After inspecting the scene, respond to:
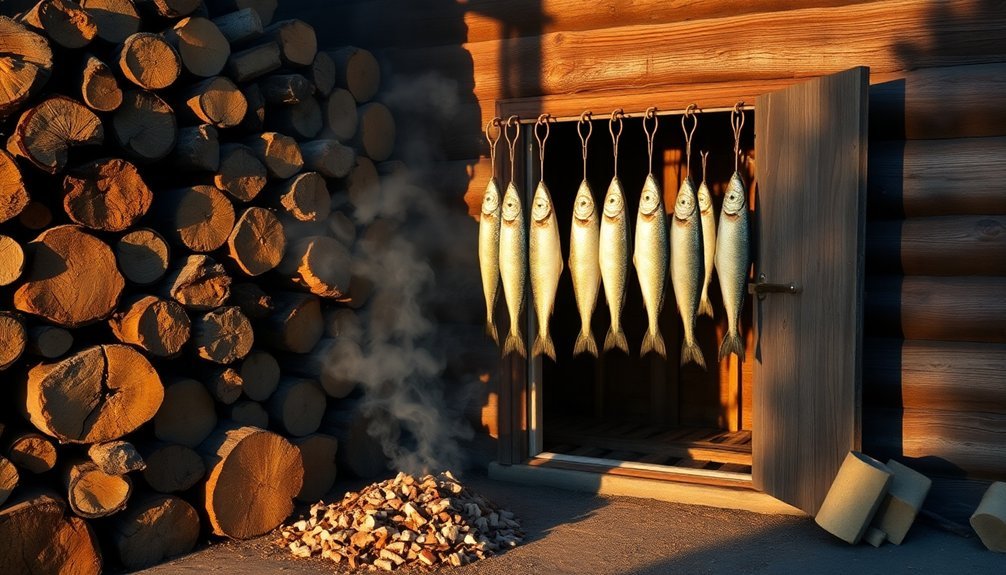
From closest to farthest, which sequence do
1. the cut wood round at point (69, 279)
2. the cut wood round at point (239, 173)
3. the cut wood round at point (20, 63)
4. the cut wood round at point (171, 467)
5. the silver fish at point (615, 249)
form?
the cut wood round at point (20, 63), the cut wood round at point (69, 279), the cut wood round at point (171, 467), the cut wood round at point (239, 173), the silver fish at point (615, 249)

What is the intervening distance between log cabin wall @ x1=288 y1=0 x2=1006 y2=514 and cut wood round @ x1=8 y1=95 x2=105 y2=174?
2820 mm

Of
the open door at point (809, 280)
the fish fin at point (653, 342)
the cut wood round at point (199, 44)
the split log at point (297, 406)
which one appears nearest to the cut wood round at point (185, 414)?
the split log at point (297, 406)

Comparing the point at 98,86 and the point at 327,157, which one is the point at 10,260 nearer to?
the point at 98,86

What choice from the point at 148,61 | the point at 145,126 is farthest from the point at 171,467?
the point at 148,61

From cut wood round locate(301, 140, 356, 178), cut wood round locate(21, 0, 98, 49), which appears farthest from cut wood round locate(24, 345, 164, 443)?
cut wood round locate(301, 140, 356, 178)

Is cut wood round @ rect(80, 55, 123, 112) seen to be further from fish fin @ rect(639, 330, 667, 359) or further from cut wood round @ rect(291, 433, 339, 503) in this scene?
fish fin @ rect(639, 330, 667, 359)

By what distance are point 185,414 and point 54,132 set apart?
4.76 feet

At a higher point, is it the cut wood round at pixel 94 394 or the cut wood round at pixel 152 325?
the cut wood round at pixel 152 325

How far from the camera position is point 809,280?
5188mm

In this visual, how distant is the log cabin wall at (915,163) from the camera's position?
514 cm

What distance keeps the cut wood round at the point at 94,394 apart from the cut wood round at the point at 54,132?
0.83 m

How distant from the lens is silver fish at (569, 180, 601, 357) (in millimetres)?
5469

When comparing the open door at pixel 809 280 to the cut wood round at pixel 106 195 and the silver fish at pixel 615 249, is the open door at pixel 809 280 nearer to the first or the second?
the silver fish at pixel 615 249

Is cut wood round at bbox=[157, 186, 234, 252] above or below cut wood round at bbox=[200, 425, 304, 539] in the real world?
above
